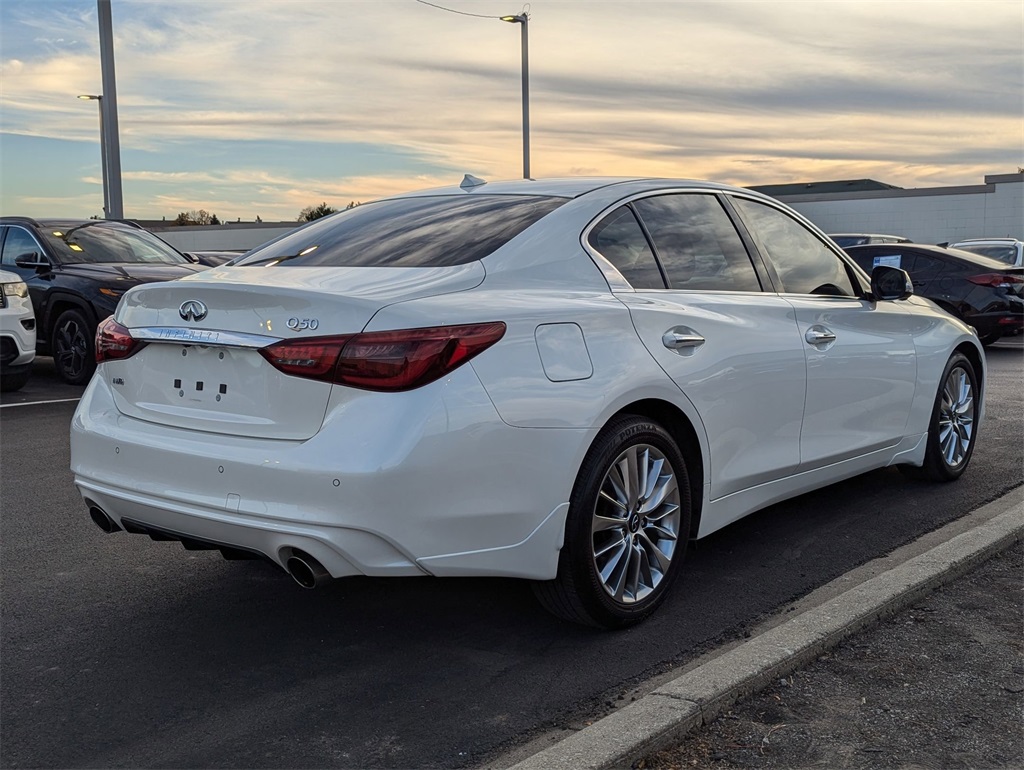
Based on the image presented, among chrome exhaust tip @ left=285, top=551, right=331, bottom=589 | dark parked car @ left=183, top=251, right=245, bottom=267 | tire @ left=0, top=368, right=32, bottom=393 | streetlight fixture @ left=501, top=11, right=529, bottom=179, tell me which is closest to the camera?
chrome exhaust tip @ left=285, top=551, right=331, bottom=589

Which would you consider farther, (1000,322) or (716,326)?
(1000,322)

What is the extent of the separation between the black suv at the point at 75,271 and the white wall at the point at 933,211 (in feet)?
92.5

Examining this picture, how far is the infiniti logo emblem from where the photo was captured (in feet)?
12.0

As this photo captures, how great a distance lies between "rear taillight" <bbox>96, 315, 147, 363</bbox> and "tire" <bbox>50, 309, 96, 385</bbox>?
23.1ft

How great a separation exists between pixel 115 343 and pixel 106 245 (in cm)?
846

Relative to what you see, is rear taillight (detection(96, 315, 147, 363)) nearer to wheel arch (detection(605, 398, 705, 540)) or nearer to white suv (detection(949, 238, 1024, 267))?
wheel arch (detection(605, 398, 705, 540))

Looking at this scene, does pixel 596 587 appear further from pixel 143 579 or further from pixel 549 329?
pixel 143 579

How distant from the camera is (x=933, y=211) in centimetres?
3469

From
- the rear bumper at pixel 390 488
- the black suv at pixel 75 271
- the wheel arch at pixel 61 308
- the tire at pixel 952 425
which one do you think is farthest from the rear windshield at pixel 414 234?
the wheel arch at pixel 61 308

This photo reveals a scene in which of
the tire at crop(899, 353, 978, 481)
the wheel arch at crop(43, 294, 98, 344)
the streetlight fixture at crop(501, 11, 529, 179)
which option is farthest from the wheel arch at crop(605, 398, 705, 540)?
the streetlight fixture at crop(501, 11, 529, 179)

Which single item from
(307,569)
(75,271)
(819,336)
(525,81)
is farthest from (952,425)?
(525,81)

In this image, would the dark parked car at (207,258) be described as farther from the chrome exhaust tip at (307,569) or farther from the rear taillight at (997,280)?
the rear taillight at (997,280)

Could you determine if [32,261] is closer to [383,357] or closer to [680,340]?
[680,340]

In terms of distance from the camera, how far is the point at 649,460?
13.2ft
